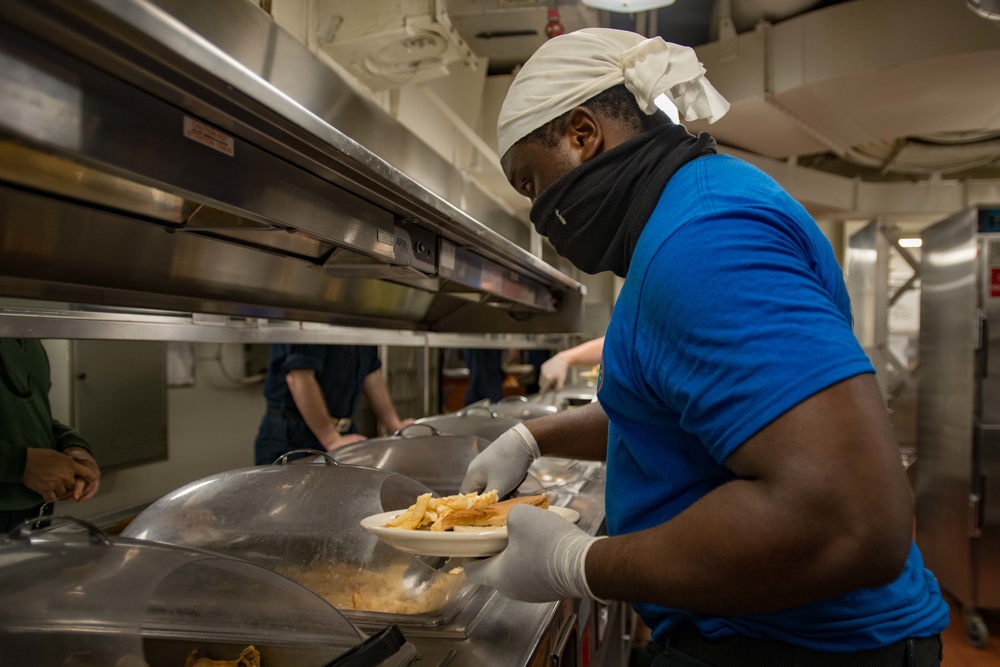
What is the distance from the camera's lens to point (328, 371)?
10.7 feet

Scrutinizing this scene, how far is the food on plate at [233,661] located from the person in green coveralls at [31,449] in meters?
0.98

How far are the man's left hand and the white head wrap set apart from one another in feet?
4.89

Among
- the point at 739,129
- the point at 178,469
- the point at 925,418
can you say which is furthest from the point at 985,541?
the point at 178,469

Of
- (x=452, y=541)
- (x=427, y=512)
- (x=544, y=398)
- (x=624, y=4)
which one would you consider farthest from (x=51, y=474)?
(x=544, y=398)

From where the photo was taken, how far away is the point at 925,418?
4.31m

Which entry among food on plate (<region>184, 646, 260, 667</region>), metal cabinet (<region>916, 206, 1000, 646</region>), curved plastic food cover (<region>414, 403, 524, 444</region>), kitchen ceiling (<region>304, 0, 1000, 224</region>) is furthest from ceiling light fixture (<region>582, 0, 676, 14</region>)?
metal cabinet (<region>916, 206, 1000, 646</region>)

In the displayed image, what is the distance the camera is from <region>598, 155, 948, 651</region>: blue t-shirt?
645 millimetres

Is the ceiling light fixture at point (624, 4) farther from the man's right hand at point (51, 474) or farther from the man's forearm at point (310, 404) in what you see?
the man's right hand at point (51, 474)

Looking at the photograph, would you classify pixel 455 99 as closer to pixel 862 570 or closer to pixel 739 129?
pixel 739 129

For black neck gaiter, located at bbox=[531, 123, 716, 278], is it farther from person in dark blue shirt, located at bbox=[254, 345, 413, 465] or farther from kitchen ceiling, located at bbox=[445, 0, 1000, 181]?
kitchen ceiling, located at bbox=[445, 0, 1000, 181]

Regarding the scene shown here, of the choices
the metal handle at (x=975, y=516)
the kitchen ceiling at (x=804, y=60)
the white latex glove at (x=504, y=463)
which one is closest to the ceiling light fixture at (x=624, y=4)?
the kitchen ceiling at (x=804, y=60)

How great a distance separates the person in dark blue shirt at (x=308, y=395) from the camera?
297 centimetres

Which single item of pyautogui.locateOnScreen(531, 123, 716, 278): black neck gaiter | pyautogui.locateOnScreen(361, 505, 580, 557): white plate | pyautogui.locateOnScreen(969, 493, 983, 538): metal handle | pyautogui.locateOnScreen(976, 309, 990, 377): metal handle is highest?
pyautogui.locateOnScreen(531, 123, 716, 278): black neck gaiter

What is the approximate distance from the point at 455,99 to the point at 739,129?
1.91m
